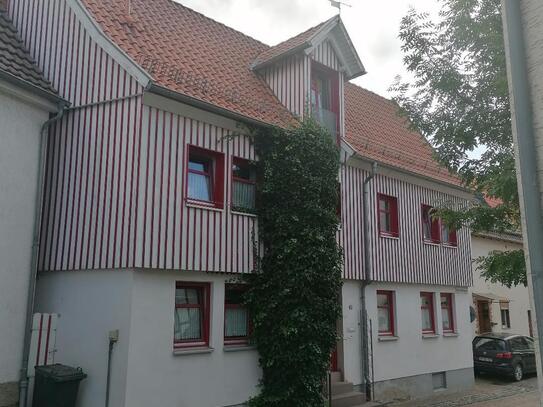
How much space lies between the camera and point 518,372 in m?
19.5

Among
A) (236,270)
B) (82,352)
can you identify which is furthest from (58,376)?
(236,270)

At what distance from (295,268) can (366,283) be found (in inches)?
152

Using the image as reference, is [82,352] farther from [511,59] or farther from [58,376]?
[511,59]

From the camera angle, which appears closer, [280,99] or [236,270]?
[236,270]

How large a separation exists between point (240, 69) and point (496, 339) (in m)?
13.3

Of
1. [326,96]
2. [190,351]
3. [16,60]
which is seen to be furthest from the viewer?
[326,96]

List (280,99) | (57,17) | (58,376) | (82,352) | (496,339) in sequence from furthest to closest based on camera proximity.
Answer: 1. (496,339)
2. (280,99)
3. (57,17)
4. (82,352)
5. (58,376)

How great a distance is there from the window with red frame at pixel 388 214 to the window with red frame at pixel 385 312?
1.79 metres

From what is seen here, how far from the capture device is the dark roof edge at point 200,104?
10.4 m

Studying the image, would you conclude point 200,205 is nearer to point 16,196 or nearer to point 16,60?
point 16,196

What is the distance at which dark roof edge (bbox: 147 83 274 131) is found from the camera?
1040 cm

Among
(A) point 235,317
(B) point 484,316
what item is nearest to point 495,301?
(B) point 484,316

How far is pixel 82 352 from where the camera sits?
411 inches

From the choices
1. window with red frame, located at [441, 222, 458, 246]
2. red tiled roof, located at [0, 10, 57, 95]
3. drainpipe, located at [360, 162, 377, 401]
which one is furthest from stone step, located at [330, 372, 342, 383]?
red tiled roof, located at [0, 10, 57, 95]
